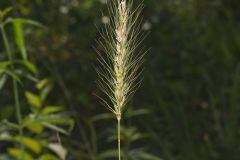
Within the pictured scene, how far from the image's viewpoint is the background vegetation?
366cm

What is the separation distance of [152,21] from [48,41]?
102 cm

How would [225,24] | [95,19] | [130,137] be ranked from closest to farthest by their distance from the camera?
[130,137] → [95,19] → [225,24]

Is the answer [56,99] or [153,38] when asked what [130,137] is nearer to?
[56,99]

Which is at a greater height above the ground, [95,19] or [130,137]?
[95,19]

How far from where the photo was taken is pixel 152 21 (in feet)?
15.6

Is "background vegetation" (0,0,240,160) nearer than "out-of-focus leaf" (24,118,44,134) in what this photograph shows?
No

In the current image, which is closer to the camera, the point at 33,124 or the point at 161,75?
the point at 33,124

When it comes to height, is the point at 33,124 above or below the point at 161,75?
below

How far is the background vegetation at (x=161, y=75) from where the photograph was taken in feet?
12.0

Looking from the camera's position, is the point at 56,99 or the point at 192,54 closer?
the point at 56,99

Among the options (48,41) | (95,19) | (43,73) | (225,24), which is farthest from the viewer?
(225,24)

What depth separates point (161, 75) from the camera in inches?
179

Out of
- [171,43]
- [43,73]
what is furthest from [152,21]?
[43,73]

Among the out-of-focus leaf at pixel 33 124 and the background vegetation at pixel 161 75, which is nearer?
the out-of-focus leaf at pixel 33 124
